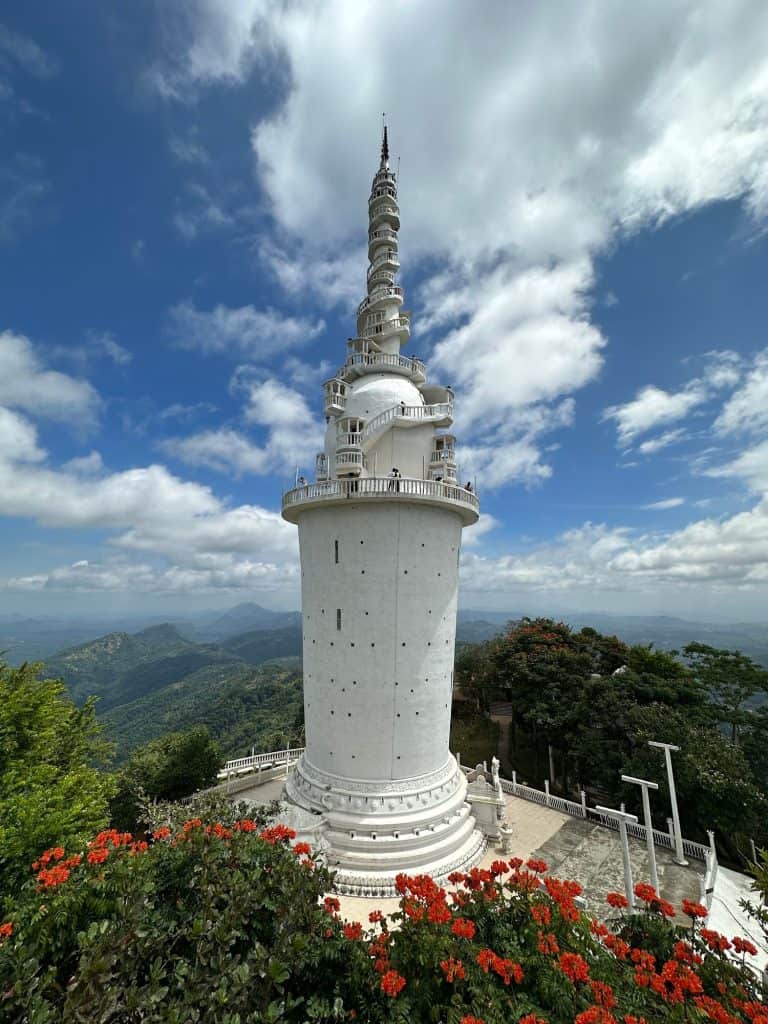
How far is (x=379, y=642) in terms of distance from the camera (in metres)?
16.9

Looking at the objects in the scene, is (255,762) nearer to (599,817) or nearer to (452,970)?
(599,817)

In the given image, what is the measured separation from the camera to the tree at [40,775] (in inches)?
451

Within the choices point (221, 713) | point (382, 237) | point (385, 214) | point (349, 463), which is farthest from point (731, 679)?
point (221, 713)

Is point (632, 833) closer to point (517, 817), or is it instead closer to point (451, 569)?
point (517, 817)

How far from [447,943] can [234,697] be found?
125782 mm

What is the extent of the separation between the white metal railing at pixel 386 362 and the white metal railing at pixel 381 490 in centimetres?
643

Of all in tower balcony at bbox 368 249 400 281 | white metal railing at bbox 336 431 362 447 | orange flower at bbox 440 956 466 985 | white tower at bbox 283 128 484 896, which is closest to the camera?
orange flower at bbox 440 956 466 985

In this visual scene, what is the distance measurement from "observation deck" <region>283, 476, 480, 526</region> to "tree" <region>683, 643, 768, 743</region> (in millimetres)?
20644

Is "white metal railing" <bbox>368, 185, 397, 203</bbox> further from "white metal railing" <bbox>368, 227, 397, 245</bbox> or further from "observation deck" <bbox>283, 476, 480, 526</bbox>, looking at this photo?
"observation deck" <bbox>283, 476, 480, 526</bbox>

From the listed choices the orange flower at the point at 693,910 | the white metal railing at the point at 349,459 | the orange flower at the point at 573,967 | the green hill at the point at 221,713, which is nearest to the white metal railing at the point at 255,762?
the white metal railing at the point at 349,459

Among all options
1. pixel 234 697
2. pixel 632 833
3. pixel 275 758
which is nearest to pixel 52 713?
pixel 275 758

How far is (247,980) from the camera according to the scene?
510 cm

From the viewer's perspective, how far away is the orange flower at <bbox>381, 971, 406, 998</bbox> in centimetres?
548

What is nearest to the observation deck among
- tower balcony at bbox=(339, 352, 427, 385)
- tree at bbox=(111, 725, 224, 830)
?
tower balcony at bbox=(339, 352, 427, 385)
